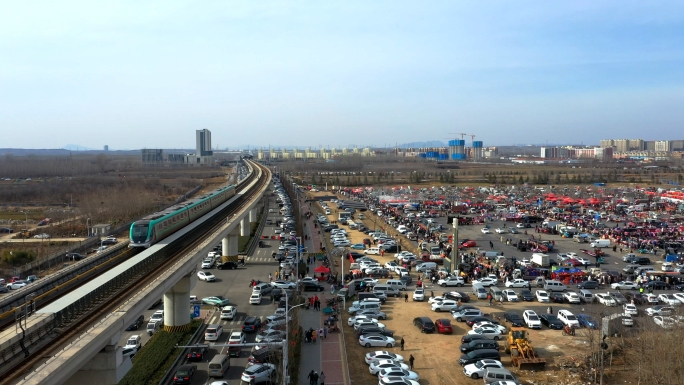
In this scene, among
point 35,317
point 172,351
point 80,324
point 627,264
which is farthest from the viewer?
point 627,264

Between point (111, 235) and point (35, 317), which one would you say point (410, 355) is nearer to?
point (35, 317)

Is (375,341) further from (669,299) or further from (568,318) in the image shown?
(669,299)

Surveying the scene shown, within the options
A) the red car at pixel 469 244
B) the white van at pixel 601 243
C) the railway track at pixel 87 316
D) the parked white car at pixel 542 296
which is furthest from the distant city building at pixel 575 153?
the railway track at pixel 87 316

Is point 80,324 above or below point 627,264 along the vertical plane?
above

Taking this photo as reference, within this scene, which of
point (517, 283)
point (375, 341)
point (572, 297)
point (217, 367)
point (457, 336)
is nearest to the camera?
point (217, 367)

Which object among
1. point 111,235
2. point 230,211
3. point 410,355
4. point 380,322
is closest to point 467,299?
point 380,322

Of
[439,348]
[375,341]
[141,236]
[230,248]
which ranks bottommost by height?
[439,348]

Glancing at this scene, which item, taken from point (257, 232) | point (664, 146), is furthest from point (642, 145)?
point (257, 232)

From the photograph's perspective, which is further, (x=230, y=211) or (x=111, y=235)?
(x=111, y=235)
